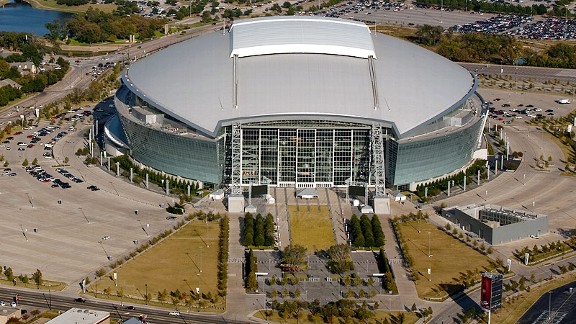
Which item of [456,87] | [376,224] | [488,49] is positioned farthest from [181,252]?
[488,49]

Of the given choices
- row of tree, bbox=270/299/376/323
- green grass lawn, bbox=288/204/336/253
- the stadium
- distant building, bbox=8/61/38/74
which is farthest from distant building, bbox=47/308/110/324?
distant building, bbox=8/61/38/74

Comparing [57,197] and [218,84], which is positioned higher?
[218,84]

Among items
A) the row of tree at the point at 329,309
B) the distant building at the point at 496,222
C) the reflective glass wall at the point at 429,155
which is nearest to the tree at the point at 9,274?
the row of tree at the point at 329,309

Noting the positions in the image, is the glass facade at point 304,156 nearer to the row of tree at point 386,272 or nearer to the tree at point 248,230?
the tree at point 248,230

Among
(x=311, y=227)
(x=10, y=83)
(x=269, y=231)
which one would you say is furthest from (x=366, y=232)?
(x=10, y=83)

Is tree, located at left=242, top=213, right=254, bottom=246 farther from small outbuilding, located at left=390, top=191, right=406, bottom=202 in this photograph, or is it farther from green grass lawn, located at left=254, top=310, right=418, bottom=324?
small outbuilding, located at left=390, top=191, right=406, bottom=202

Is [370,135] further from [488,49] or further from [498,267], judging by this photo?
[488,49]
